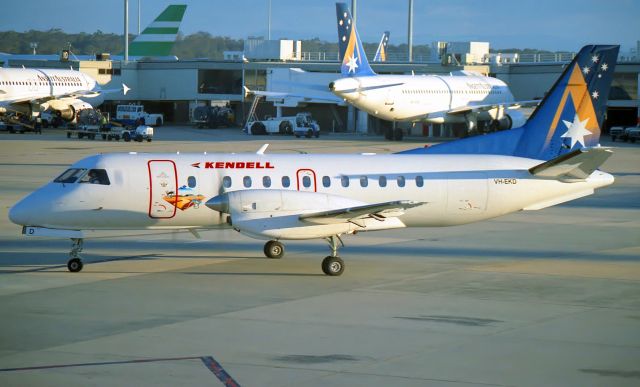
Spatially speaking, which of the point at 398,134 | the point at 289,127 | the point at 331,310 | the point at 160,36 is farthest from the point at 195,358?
the point at 160,36

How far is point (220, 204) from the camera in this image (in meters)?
20.8

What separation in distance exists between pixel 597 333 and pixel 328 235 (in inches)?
266

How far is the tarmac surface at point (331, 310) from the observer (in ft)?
45.3

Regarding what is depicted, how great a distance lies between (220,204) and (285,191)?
1467mm

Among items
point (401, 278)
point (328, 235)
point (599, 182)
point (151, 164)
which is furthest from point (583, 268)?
point (151, 164)

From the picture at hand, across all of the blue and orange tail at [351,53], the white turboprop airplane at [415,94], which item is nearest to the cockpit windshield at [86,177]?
the white turboprop airplane at [415,94]

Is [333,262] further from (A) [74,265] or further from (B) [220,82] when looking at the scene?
(B) [220,82]

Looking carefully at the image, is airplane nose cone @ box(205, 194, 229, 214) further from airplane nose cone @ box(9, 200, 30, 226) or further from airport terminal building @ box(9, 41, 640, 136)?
airport terminal building @ box(9, 41, 640, 136)

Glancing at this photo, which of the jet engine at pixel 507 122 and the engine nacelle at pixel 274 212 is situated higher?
the jet engine at pixel 507 122

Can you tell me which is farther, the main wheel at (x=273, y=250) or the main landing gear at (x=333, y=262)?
the main wheel at (x=273, y=250)

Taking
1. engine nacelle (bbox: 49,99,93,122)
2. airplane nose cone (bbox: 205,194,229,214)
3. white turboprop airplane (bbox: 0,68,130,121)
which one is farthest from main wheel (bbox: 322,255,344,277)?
engine nacelle (bbox: 49,99,93,122)

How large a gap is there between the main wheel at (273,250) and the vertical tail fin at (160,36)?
92509mm

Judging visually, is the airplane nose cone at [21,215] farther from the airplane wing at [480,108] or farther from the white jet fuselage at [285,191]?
the airplane wing at [480,108]

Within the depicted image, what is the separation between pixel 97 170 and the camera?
21672mm
